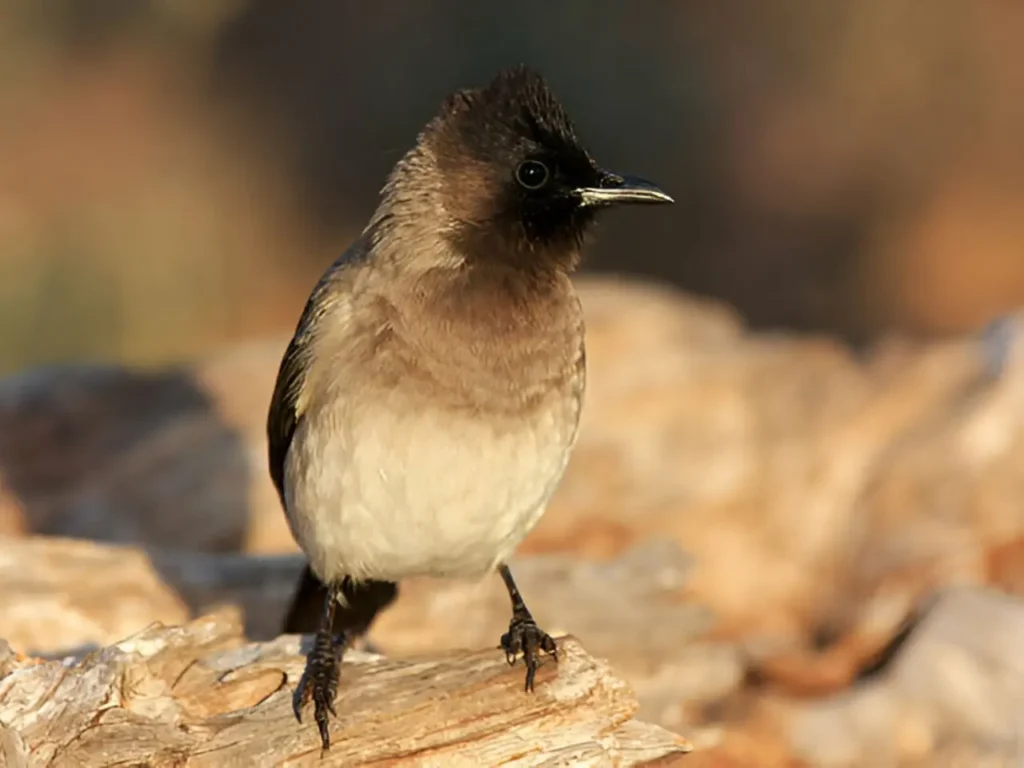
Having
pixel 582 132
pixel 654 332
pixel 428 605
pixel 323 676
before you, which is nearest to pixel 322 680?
pixel 323 676

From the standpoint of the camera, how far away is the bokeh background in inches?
460

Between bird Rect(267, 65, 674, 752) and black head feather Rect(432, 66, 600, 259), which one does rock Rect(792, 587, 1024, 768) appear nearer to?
bird Rect(267, 65, 674, 752)

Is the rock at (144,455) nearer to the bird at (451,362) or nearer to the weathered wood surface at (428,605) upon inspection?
the weathered wood surface at (428,605)

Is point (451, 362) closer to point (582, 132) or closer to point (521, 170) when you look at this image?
point (521, 170)

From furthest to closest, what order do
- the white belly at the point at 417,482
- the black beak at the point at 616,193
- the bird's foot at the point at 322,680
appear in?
the black beak at the point at 616,193, the white belly at the point at 417,482, the bird's foot at the point at 322,680

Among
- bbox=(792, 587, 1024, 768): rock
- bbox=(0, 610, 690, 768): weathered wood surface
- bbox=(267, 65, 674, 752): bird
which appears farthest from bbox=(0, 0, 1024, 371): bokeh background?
bbox=(0, 610, 690, 768): weathered wood surface

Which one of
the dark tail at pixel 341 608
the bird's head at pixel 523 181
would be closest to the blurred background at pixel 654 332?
the dark tail at pixel 341 608

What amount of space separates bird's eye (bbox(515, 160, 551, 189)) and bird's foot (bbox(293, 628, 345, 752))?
135cm

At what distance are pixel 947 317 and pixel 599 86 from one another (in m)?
3.92

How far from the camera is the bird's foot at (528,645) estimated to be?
354cm

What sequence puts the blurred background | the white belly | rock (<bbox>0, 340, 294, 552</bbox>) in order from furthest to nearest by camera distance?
rock (<bbox>0, 340, 294, 552</bbox>), the blurred background, the white belly

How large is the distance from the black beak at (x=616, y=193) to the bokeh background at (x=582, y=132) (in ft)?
25.9

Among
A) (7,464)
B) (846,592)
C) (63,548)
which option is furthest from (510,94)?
(7,464)

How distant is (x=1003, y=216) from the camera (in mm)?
11797
